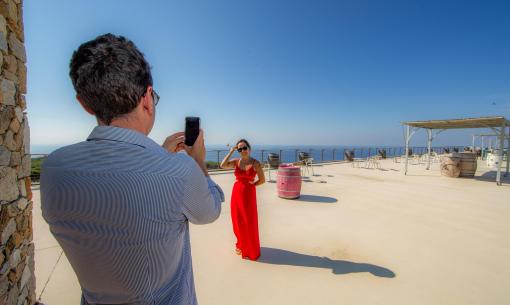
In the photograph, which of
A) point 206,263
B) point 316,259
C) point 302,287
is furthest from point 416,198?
point 206,263

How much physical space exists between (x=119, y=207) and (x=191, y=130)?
1.81 ft

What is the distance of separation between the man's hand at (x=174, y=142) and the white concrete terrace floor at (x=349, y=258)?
7.41ft

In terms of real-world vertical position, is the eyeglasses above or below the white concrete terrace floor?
above

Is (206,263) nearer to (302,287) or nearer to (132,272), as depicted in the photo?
(302,287)

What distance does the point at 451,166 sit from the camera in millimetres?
12031

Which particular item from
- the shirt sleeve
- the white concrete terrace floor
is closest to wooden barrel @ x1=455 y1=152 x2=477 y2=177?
the white concrete terrace floor

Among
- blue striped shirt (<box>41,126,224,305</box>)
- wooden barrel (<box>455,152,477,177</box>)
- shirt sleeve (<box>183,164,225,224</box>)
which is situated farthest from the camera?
wooden barrel (<box>455,152,477,177</box>)

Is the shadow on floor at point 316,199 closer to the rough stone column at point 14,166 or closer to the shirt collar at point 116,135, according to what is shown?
the rough stone column at point 14,166

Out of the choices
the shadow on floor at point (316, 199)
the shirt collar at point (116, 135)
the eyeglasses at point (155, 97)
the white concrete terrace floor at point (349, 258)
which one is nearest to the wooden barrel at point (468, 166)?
the white concrete terrace floor at point (349, 258)

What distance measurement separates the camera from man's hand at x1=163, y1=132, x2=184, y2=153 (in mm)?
1203

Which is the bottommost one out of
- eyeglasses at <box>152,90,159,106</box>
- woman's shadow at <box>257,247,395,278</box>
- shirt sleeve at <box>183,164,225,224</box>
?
woman's shadow at <box>257,247,395,278</box>

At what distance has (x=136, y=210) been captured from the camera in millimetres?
763

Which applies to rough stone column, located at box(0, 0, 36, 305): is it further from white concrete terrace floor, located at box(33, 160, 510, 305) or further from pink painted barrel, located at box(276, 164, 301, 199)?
pink painted barrel, located at box(276, 164, 301, 199)

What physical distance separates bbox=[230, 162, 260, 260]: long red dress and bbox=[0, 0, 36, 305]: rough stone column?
2421 mm
